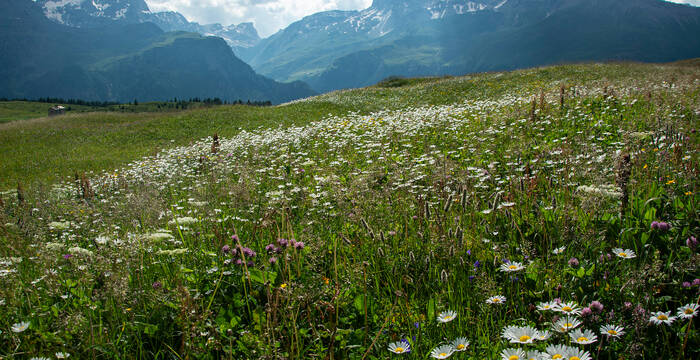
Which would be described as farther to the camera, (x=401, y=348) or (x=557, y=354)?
(x=401, y=348)

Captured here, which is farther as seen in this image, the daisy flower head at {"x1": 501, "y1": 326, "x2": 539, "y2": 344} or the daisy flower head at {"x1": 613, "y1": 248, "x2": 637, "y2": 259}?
the daisy flower head at {"x1": 613, "y1": 248, "x2": 637, "y2": 259}

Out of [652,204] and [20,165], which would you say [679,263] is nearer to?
[652,204]

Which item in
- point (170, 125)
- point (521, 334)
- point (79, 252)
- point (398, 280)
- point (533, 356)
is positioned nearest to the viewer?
point (533, 356)

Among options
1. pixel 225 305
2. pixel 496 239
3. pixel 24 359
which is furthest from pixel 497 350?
pixel 24 359

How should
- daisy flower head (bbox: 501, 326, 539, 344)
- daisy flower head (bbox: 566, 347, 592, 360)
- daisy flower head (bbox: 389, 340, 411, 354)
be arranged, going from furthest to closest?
daisy flower head (bbox: 389, 340, 411, 354) < daisy flower head (bbox: 501, 326, 539, 344) < daisy flower head (bbox: 566, 347, 592, 360)

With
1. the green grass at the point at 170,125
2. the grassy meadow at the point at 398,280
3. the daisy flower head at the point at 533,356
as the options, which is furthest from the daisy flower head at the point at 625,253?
the green grass at the point at 170,125

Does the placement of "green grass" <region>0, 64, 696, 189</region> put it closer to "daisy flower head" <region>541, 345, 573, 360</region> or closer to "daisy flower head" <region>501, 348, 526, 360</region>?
"daisy flower head" <region>501, 348, 526, 360</region>

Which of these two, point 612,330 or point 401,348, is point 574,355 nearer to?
point 612,330

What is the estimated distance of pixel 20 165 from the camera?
20.9 m

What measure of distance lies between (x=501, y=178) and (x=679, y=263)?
344 centimetres

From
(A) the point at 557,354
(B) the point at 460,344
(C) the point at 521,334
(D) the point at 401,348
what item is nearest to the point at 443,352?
(B) the point at 460,344

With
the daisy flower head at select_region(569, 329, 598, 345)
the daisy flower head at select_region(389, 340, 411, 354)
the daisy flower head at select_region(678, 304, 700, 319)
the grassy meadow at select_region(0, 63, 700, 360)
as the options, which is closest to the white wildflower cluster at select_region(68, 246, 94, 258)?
the grassy meadow at select_region(0, 63, 700, 360)

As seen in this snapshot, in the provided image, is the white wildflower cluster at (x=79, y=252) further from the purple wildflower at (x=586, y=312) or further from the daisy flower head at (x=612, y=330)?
the daisy flower head at (x=612, y=330)

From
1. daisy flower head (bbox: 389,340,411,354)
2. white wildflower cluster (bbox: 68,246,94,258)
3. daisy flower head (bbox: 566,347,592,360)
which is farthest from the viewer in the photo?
white wildflower cluster (bbox: 68,246,94,258)
